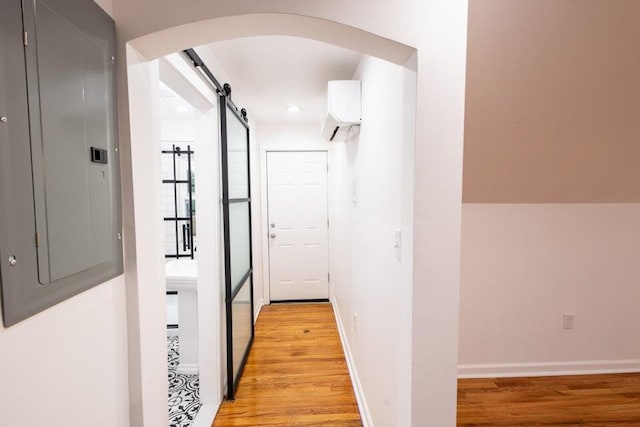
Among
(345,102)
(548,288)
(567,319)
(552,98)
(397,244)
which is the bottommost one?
(567,319)

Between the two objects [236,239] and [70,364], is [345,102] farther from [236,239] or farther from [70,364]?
[70,364]

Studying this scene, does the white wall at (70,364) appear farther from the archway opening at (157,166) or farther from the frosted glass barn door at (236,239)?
the frosted glass barn door at (236,239)

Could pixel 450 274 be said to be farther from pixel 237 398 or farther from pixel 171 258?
pixel 171 258

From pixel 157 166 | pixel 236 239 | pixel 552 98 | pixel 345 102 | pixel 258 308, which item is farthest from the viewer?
pixel 258 308

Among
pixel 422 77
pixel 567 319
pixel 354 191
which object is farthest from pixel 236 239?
pixel 567 319

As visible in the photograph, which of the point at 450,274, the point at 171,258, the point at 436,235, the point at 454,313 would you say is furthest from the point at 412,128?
the point at 171,258

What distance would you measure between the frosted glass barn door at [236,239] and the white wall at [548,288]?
1727 mm

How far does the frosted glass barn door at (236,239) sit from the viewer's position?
6.73 ft

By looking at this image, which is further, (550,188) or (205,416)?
(550,188)

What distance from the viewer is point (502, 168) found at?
76.8 inches

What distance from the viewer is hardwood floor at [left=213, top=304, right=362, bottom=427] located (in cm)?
202

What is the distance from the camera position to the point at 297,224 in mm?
4055

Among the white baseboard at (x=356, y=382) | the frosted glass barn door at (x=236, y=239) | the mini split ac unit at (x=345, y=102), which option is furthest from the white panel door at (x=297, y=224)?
the mini split ac unit at (x=345, y=102)

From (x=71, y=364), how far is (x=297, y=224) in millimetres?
3346
